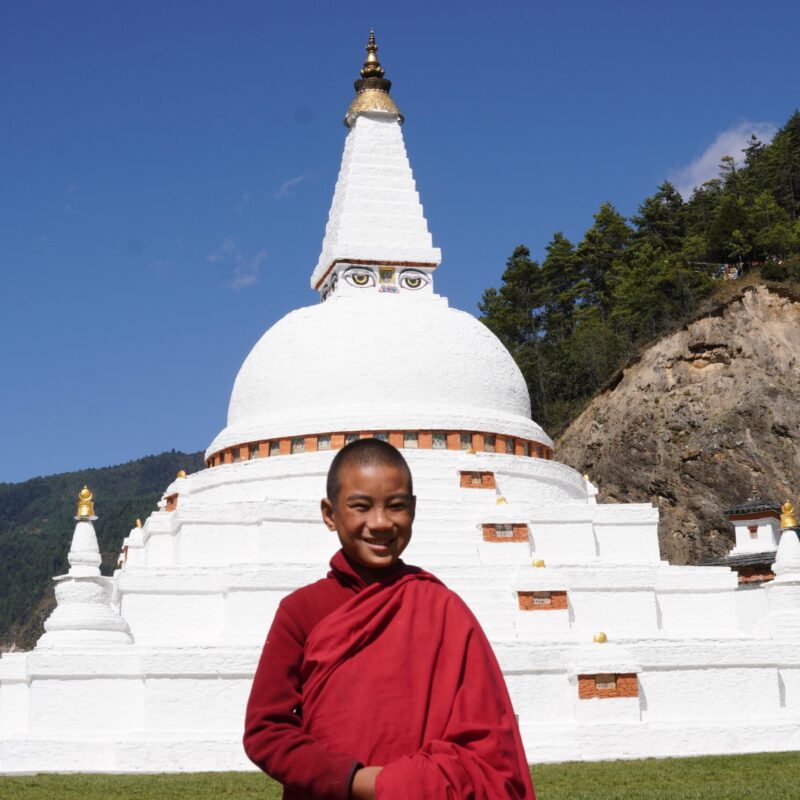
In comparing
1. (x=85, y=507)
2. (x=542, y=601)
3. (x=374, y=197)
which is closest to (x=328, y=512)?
(x=85, y=507)

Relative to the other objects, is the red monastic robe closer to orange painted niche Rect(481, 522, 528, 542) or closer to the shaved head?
the shaved head

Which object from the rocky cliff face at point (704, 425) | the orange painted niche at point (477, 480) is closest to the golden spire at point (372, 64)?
the orange painted niche at point (477, 480)

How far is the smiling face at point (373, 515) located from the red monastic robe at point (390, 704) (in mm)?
131

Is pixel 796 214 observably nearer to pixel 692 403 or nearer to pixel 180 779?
pixel 692 403

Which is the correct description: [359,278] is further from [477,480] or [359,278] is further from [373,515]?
[373,515]

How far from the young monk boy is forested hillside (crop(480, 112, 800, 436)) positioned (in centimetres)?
3648

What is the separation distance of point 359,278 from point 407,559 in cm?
769

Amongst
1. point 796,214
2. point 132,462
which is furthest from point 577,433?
point 132,462

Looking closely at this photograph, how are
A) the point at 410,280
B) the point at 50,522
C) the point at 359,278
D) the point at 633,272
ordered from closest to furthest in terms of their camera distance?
the point at 359,278
the point at 410,280
the point at 633,272
the point at 50,522

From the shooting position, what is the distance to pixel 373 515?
140 inches

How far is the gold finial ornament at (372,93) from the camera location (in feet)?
86.0

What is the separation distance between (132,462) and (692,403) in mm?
119116

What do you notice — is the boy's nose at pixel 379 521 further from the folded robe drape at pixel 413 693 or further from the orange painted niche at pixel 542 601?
the orange painted niche at pixel 542 601

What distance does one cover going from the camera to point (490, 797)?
125 inches
